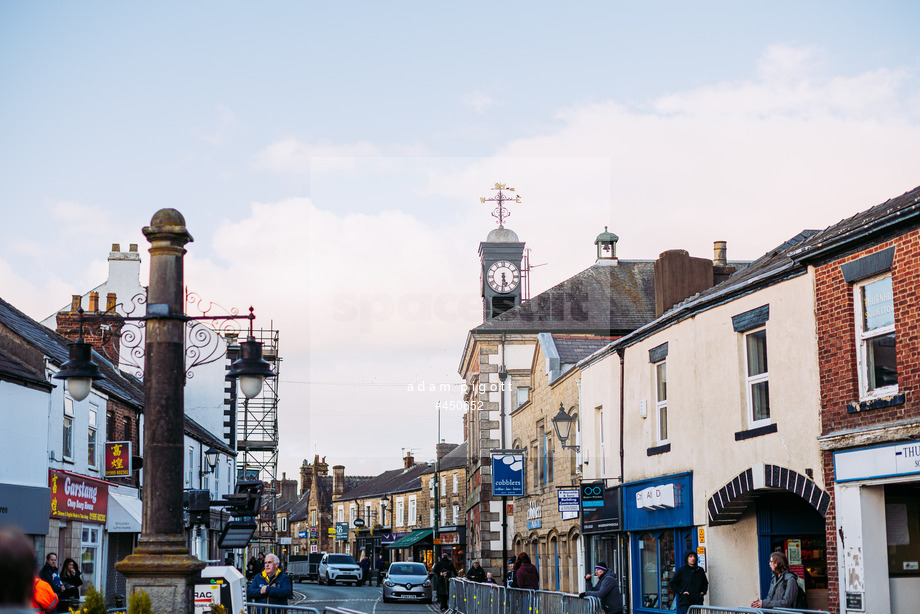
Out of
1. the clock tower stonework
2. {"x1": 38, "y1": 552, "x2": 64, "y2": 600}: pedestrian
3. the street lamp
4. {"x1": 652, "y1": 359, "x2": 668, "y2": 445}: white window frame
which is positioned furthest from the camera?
the clock tower stonework

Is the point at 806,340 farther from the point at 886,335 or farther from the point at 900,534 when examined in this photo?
the point at 900,534

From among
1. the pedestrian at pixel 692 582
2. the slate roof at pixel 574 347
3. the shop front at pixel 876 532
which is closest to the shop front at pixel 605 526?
the pedestrian at pixel 692 582

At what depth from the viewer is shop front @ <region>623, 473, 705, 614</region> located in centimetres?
1898

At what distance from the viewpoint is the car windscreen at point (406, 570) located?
40.6 metres

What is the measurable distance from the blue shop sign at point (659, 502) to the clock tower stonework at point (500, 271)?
2849 centimetres

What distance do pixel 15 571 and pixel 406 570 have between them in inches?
1539

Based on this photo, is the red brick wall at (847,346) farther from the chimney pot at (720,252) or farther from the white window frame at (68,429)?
the chimney pot at (720,252)

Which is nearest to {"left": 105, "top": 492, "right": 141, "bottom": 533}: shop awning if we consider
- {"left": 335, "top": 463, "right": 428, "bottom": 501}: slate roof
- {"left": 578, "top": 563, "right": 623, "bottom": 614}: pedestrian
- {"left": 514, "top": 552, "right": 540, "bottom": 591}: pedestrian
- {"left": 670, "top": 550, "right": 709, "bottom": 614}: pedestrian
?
{"left": 514, "top": 552, "right": 540, "bottom": 591}: pedestrian

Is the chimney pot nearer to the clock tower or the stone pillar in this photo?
the clock tower

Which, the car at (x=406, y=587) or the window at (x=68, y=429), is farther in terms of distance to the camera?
the car at (x=406, y=587)

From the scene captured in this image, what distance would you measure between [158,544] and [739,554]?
10314 millimetres

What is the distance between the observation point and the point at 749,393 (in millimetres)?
16891

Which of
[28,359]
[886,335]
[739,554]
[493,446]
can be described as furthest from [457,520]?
[886,335]

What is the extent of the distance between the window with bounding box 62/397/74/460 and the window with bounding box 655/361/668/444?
532 inches
